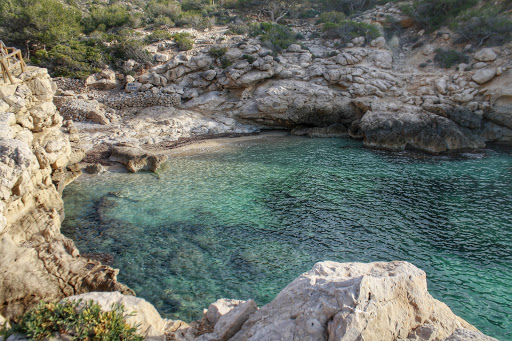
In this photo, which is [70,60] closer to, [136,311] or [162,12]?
[162,12]

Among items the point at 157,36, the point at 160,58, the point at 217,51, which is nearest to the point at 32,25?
the point at 157,36

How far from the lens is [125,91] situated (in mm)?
28578

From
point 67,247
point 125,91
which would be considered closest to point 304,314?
point 67,247

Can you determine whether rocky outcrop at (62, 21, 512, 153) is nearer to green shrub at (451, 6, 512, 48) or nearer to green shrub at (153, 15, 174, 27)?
green shrub at (451, 6, 512, 48)

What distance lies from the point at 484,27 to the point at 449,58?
14.1 feet

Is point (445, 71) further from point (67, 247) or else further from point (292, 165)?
point (67, 247)

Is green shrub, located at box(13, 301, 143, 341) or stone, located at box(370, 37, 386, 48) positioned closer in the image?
green shrub, located at box(13, 301, 143, 341)

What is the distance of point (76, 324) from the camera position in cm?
549

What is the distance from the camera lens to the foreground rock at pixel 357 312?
4725 mm

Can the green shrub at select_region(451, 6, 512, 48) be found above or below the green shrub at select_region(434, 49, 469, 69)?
Answer: above

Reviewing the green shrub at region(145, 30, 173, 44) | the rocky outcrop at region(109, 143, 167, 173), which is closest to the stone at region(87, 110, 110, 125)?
the rocky outcrop at region(109, 143, 167, 173)

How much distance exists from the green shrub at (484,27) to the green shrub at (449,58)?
2.07 m

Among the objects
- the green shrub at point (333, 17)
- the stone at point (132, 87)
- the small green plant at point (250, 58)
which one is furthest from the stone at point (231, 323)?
the green shrub at point (333, 17)

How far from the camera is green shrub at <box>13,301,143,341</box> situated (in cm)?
535
